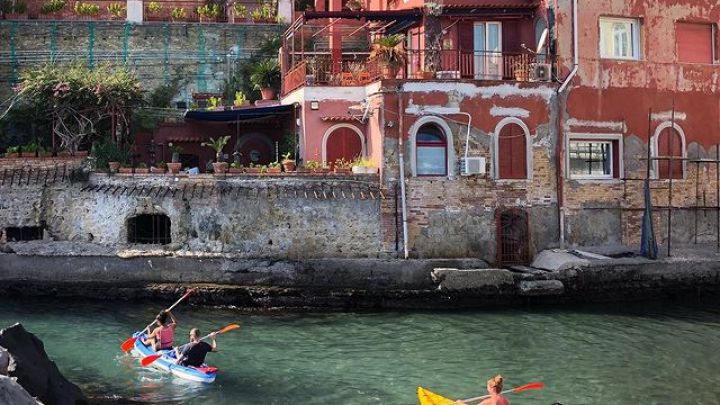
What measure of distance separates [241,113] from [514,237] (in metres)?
10.8

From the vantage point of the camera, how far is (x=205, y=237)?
75.9ft

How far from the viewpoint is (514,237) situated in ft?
78.3

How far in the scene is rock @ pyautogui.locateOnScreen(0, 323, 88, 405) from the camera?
11.8 metres

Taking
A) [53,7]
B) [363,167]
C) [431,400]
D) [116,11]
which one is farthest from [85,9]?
[431,400]

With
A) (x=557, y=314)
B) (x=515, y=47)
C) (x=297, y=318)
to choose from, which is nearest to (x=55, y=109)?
(x=297, y=318)

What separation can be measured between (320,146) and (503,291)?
8068mm

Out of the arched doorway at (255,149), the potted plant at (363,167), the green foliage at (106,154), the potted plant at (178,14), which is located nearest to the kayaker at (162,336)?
the potted plant at (363,167)

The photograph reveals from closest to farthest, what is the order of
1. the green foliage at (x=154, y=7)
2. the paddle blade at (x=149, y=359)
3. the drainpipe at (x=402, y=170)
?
1. the paddle blade at (x=149, y=359)
2. the drainpipe at (x=402, y=170)
3. the green foliage at (x=154, y=7)

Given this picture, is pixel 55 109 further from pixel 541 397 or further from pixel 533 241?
pixel 541 397

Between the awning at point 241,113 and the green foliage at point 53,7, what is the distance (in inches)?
402

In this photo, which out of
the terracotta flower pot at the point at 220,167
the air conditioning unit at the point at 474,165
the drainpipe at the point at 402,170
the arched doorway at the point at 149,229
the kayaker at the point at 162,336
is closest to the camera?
the kayaker at the point at 162,336

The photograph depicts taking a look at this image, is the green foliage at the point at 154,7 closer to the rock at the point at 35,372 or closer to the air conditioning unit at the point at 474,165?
the air conditioning unit at the point at 474,165

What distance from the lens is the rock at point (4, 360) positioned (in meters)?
11.4

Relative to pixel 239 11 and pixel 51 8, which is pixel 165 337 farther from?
pixel 51 8
